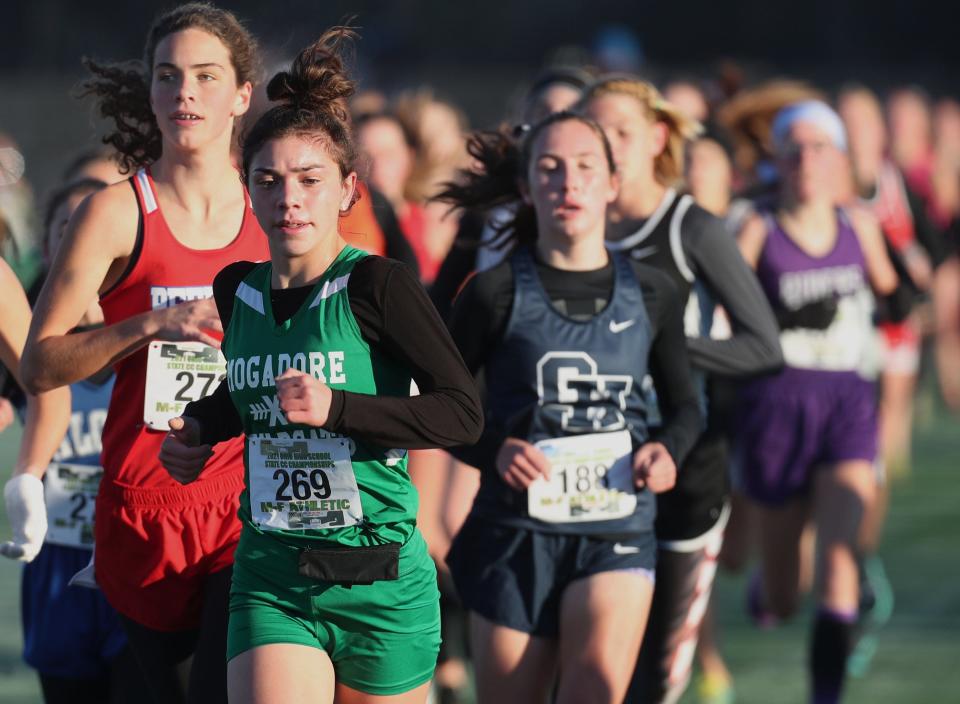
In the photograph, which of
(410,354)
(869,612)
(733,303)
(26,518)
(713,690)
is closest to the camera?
(410,354)

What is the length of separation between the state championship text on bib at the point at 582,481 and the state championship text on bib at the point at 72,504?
124cm

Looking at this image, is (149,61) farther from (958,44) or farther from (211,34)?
(958,44)

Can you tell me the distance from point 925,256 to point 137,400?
5.73m

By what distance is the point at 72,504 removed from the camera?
201 inches

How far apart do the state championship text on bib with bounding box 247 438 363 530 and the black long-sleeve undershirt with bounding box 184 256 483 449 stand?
127 mm

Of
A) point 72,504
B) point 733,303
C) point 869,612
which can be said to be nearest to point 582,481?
point 733,303

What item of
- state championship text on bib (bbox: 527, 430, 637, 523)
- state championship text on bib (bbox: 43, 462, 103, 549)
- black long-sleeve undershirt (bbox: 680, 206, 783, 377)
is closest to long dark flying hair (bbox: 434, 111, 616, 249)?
black long-sleeve undershirt (bbox: 680, 206, 783, 377)

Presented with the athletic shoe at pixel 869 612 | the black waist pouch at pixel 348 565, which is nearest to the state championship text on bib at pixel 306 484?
the black waist pouch at pixel 348 565

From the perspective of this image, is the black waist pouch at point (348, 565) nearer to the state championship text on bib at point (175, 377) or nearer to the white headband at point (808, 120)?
the state championship text on bib at point (175, 377)

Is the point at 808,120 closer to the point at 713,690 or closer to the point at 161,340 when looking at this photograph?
the point at 713,690

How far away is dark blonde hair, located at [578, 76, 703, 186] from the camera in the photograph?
5.59 m

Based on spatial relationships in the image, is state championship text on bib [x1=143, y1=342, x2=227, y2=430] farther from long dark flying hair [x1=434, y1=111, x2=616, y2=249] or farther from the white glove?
long dark flying hair [x1=434, y1=111, x2=616, y2=249]

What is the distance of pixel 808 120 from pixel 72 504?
3.21 m

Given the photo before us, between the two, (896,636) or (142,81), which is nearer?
(142,81)
